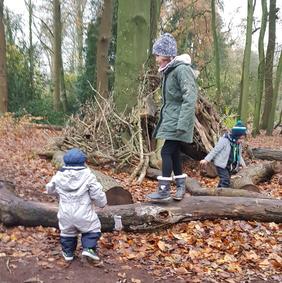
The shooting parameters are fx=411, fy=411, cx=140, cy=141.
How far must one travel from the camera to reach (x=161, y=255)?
4.65 metres

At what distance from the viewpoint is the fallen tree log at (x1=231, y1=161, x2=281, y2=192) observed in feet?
21.9

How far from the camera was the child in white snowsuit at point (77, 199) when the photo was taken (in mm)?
4234

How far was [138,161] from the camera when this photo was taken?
8.50m

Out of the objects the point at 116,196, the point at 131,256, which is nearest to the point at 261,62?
the point at 116,196

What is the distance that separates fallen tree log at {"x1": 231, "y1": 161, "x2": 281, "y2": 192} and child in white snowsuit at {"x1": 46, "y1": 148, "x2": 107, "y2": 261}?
10.4 feet

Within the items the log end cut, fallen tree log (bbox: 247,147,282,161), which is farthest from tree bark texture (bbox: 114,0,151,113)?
the log end cut

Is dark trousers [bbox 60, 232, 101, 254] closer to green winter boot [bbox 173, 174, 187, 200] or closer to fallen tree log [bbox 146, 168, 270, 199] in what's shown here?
green winter boot [bbox 173, 174, 187, 200]

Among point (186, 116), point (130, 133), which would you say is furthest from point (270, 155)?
point (186, 116)

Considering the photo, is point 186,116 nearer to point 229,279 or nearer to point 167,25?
point 229,279

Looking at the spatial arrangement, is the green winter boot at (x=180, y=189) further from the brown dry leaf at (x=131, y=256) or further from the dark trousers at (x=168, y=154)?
the brown dry leaf at (x=131, y=256)

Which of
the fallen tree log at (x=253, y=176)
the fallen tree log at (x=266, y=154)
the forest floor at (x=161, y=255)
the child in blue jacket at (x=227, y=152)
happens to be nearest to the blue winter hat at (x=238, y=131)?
the child in blue jacket at (x=227, y=152)

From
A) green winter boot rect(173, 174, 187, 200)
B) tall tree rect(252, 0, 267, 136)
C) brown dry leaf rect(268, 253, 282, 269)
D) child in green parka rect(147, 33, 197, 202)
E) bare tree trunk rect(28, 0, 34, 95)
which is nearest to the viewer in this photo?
brown dry leaf rect(268, 253, 282, 269)

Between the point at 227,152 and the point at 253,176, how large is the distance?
140 centimetres

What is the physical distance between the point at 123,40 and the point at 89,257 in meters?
6.21
